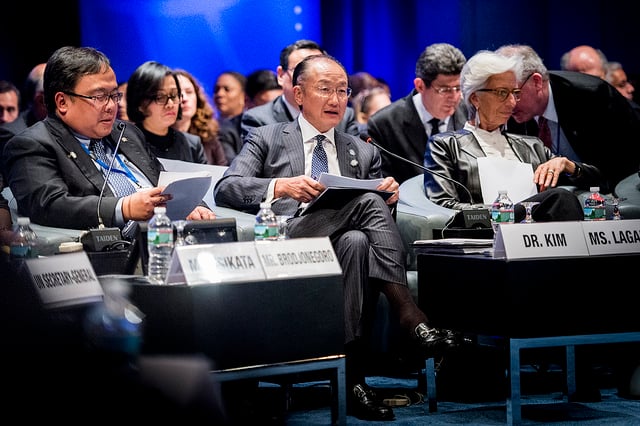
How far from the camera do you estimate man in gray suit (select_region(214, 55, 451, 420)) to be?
10.6 feet

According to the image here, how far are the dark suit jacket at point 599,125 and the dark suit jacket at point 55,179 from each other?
2.23 metres

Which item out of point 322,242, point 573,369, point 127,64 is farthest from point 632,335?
point 127,64

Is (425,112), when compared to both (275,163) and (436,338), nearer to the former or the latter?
(275,163)

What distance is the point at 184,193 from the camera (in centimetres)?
311

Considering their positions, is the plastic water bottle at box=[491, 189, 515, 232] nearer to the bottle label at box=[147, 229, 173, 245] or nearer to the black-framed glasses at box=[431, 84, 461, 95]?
the bottle label at box=[147, 229, 173, 245]

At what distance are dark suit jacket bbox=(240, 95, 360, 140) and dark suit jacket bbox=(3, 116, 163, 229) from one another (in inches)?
55.2

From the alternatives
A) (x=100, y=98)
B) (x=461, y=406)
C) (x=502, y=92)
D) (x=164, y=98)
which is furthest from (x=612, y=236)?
(x=164, y=98)

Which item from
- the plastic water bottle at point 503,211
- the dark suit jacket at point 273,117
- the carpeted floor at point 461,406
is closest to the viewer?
the carpeted floor at point 461,406

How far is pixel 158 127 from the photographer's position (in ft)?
15.3

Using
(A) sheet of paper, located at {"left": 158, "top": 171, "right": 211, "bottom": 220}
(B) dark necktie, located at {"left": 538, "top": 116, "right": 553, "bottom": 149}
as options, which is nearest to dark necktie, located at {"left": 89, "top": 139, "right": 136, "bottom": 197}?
(A) sheet of paper, located at {"left": 158, "top": 171, "right": 211, "bottom": 220}

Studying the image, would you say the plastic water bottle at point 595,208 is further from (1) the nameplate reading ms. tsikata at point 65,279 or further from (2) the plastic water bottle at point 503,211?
(1) the nameplate reading ms. tsikata at point 65,279

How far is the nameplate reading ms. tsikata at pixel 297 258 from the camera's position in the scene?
261 cm

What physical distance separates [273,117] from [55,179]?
164 cm

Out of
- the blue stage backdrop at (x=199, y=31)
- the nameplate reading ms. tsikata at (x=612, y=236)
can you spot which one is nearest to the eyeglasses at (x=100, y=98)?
the nameplate reading ms. tsikata at (x=612, y=236)
